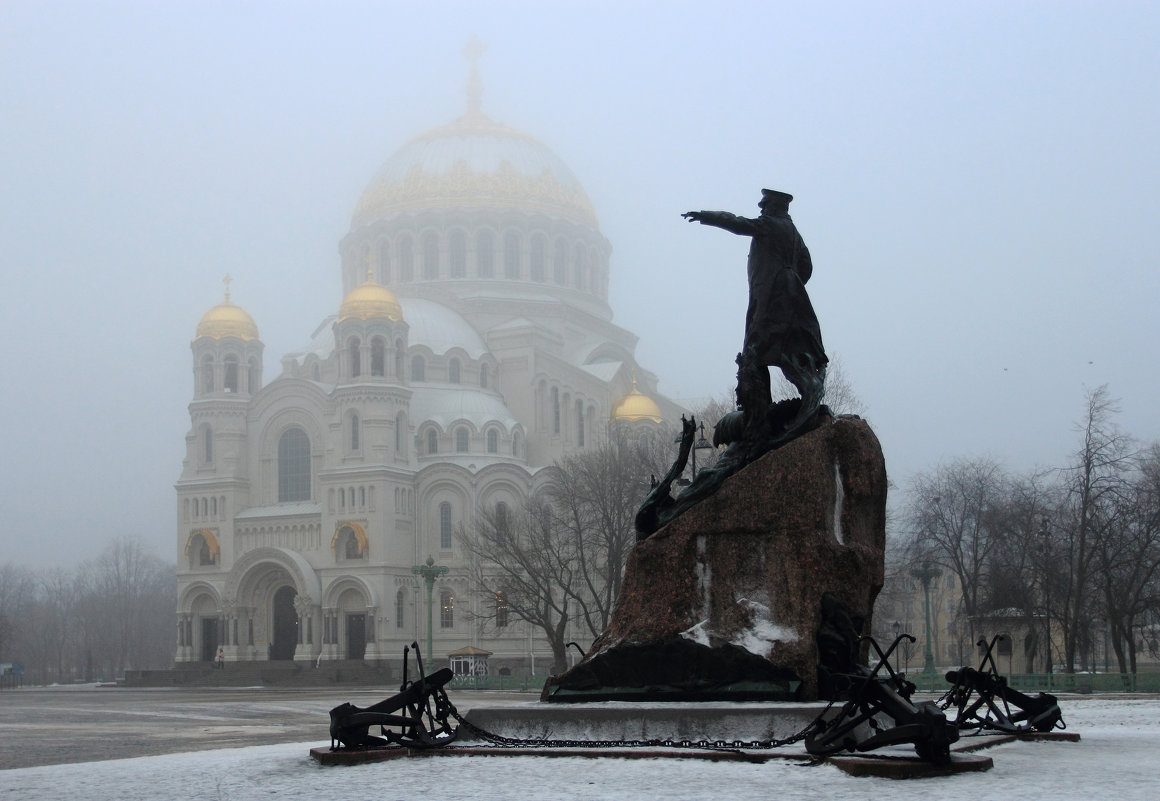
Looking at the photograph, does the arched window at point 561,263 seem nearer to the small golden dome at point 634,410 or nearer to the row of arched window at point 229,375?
the small golden dome at point 634,410

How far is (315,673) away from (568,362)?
66.1ft

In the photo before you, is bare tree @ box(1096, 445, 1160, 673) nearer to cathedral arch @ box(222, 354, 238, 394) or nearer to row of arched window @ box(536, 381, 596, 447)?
row of arched window @ box(536, 381, 596, 447)

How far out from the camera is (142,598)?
107 meters

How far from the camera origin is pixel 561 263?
67125 millimetres

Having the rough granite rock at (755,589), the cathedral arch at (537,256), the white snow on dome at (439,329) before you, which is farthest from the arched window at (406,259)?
the rough granite rock at (755,589)

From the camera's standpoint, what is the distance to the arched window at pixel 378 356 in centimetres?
5531

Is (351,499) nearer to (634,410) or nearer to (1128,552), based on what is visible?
(634,410)

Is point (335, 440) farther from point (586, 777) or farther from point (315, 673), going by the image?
point (586, 777)

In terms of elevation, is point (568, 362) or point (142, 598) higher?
point (568, 362)

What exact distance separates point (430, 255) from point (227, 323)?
11420 millimetres

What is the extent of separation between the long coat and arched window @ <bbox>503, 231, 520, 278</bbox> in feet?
179

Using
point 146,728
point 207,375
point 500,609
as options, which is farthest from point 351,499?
point 146,728

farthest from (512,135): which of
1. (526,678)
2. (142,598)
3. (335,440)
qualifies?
(142,598)

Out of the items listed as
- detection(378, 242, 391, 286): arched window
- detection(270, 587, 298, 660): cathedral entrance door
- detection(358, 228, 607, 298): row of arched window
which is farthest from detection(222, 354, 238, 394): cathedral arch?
detection(378, 242, 391, 286): arched window
